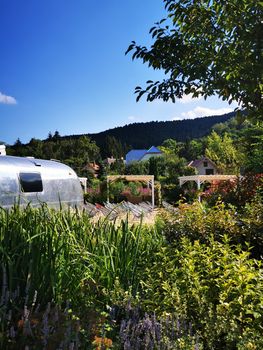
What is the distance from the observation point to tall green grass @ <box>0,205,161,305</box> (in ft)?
7.48

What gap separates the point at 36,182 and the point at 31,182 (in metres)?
0.18

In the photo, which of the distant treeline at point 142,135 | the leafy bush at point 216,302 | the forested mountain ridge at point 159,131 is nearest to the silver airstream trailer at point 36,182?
the leafy bush at point 216,302

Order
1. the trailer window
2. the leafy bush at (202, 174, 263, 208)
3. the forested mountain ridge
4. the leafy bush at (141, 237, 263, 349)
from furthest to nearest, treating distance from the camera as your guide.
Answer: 1. the forested mountain ridge
2. the leafy bush at (202, 174, 263, 208)
3. the trailer window
4. the leafy bush at (141, 237, 263, 349)

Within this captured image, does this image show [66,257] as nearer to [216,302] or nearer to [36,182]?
[216,302]

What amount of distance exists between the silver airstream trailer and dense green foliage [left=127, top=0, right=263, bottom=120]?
3.99m

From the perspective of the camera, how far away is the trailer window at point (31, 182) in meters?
7.39

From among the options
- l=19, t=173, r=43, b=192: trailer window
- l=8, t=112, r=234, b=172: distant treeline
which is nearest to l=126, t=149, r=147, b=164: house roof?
l=8, t=112, r=234, b=172: distant treeline

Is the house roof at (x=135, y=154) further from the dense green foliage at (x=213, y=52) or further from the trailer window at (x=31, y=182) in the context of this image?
the dense green foliage at (x=213, y=52)

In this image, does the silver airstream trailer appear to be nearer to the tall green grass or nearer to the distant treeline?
the tall green grass

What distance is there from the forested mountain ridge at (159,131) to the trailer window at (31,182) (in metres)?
86.5

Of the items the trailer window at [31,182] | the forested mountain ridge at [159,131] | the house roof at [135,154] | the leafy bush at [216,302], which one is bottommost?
the house roof at [135,154]

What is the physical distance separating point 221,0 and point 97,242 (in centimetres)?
208

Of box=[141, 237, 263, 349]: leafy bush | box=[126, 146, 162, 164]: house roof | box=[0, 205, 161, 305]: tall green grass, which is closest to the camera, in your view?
box=[141, 237, 263, 349]: leafy bush

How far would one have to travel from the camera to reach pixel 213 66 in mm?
2830
